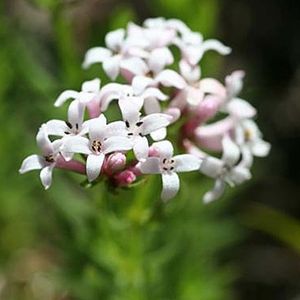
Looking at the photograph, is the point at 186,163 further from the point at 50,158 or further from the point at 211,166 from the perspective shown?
the point at 50,158

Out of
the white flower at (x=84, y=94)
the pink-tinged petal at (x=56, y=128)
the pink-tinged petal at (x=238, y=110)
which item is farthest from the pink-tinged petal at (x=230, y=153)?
the pink-tinged petal at (x=56, y=128)

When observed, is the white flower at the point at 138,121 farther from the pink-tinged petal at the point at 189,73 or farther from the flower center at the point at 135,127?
the pink-tinged petal at the point at 189,73

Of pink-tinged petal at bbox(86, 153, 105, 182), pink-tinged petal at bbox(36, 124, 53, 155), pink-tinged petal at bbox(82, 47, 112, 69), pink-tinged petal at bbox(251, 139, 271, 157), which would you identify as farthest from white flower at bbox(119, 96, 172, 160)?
pink-tinged petal at bbox(251, 139, 271, 157)

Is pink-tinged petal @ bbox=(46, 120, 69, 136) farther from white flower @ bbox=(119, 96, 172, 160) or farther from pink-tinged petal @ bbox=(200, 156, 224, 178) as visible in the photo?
pink-tinged petal @ bbox=(200, 156, 224, 178)

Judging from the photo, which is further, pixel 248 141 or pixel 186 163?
pixel 248 141

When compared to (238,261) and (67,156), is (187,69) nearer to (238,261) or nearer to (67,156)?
(67,156)

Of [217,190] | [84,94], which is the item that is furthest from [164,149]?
[217,190]

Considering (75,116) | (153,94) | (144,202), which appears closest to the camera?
(75,116)
